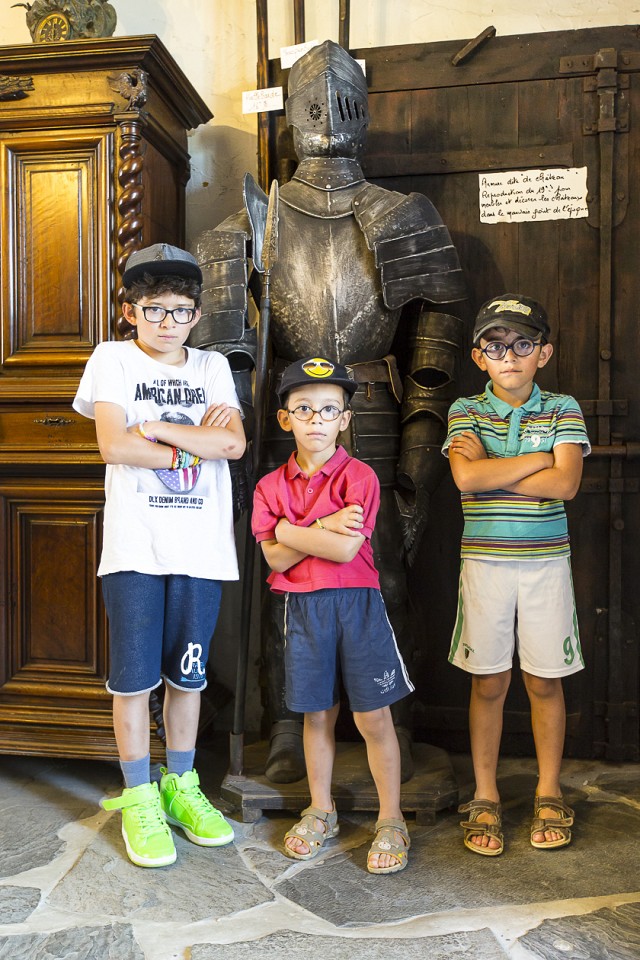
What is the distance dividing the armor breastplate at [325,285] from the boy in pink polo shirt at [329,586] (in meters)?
0.49

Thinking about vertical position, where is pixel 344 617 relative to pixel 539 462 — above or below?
below

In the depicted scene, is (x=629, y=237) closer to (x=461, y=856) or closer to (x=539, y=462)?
(x=539, y=462)

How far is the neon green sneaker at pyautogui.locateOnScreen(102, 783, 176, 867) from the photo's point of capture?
1.94 metres


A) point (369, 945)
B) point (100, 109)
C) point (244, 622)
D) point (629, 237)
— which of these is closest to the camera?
point (369, 945)

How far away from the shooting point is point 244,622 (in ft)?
7.38

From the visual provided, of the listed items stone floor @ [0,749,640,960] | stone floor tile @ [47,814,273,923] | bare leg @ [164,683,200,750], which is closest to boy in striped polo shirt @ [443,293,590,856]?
stone floor @ [0,749,640,960]

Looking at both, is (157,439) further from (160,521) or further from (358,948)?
(358,948)

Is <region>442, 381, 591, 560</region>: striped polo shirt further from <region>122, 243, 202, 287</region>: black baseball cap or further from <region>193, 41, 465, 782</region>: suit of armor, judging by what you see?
<region>122, 243, 202, 287</region>: black baseball cap

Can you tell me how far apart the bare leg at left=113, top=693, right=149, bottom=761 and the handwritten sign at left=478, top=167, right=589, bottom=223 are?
1.76 m

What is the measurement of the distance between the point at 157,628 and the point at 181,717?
232 millimetres

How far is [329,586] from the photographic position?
1.94 metres

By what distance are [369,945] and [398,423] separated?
1.35 metres

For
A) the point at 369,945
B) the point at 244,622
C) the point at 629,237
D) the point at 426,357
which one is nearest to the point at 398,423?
the point at 426,357

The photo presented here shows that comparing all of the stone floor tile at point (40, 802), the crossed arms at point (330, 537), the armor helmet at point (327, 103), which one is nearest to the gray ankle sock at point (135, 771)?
the stone floor tile at point (40, 802)
